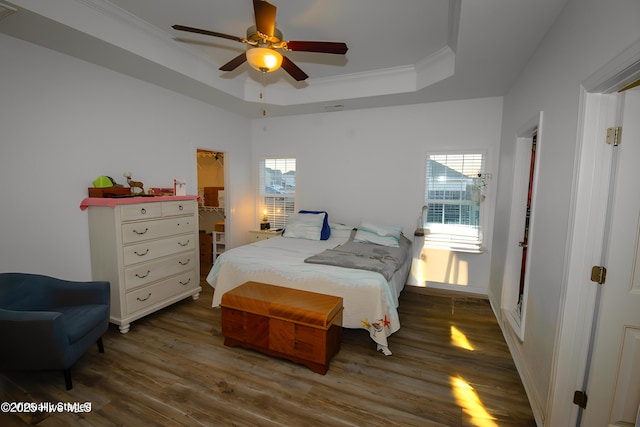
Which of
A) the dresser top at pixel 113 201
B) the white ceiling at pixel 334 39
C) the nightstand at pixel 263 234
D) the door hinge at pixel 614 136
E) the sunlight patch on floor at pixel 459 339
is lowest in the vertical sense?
the sunlight patch on floor at pixel 459 339

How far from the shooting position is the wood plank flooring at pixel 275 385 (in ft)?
5.88

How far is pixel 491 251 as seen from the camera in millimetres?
3785

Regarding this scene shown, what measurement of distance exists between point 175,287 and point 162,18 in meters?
2.83

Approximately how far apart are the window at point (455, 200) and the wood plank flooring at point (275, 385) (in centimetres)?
155

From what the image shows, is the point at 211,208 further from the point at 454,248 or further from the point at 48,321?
the point at 454,248

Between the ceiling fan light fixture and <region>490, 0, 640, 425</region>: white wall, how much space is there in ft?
6.27

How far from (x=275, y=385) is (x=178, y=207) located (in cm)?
225

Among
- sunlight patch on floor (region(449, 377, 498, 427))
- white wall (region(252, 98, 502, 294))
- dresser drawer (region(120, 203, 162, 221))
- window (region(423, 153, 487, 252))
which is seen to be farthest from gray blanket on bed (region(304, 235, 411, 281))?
dresser drawer (region(120, 203, 162, 221))

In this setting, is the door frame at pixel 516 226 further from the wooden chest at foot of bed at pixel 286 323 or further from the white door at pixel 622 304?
the wooden chest at foot of bed at pixel 286 323

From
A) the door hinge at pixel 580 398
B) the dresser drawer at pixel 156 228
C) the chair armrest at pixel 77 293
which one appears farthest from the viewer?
the dresser drawer at pixel 156 228

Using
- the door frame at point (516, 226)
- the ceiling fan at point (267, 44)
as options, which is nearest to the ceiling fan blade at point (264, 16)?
the ceiling fan at point (267, 44)

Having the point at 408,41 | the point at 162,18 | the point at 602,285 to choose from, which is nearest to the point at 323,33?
the point at 408,41

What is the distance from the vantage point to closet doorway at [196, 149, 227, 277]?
5.11 m

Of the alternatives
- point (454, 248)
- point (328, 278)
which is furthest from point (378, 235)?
point (328, 278)
